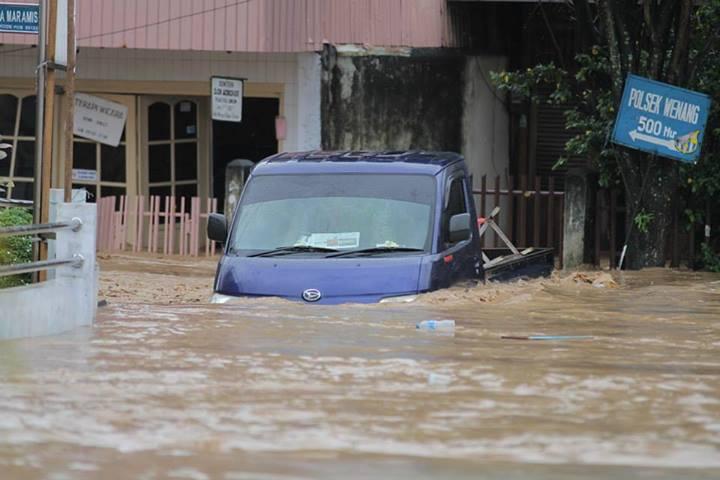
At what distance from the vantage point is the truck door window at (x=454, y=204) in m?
11.2

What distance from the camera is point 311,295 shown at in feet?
34.6

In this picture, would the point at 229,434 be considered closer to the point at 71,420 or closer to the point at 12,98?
the point at 71,420

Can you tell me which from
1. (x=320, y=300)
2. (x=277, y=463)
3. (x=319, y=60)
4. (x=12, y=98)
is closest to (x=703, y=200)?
(x=319, y=60)

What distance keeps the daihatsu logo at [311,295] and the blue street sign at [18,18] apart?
316 centimetres

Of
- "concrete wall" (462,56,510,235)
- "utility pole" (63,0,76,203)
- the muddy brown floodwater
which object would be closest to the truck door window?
the muddy brown floodwater

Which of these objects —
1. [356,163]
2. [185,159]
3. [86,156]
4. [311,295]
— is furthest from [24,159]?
[311,295]

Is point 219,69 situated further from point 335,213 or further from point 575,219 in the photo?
point 335,213

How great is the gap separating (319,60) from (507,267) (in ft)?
24.3

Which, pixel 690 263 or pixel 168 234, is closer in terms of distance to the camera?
pixel 690 263

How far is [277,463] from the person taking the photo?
6.01 metres

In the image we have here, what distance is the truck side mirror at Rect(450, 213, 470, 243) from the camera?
36.3ft

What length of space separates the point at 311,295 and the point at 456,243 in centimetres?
146

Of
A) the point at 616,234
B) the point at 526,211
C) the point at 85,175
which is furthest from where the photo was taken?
the point at 85,175

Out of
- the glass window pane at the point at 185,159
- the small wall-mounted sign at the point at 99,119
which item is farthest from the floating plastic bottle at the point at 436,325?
the glass window pane at the point at 185,159
